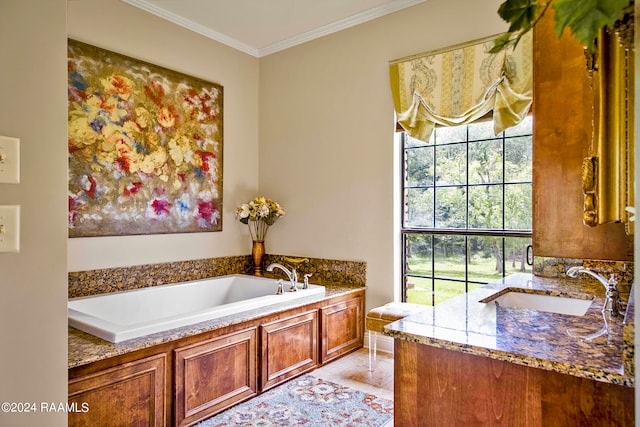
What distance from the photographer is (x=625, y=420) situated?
1056 millimetres

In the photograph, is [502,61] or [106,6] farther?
[106,6]

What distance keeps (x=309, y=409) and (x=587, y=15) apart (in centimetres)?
251

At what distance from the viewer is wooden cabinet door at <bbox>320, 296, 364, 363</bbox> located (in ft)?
10.9

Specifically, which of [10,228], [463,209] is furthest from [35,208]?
[463,209]

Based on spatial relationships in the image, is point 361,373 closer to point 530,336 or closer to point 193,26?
point 530,336

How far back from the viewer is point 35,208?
119cm

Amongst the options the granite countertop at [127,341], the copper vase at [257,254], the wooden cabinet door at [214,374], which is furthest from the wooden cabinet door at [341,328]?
the copper vase at [257,254]

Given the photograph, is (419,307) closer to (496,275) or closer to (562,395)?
(496,275)

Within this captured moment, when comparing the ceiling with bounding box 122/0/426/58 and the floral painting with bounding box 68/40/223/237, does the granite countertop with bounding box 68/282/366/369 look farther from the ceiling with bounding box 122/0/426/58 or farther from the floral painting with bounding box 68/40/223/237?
the ceiling with bounding box 122/0/426/58

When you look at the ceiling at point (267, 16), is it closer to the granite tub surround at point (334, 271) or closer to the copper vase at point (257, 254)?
the copper vase at point (257, 254)

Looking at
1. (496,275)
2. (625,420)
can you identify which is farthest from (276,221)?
(625,420)

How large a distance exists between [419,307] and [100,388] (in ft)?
7.26

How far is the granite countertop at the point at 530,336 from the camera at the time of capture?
3.57 feet

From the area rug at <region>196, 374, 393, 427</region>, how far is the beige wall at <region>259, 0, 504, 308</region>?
3.55 ft
